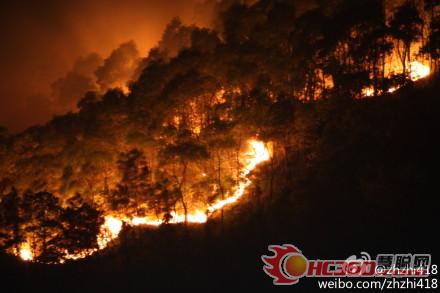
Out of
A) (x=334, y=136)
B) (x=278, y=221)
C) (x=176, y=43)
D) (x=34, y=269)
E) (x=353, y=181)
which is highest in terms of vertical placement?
(x=176, y=43)

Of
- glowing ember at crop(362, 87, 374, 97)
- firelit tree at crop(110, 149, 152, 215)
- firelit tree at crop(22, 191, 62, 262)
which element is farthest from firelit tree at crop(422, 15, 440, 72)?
firelit tree at crop(22, 191, 62, 262)

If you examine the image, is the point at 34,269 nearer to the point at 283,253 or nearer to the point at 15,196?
the point at 15,196

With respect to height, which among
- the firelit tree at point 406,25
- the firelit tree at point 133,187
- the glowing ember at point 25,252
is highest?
the firelit tree at point 406,25

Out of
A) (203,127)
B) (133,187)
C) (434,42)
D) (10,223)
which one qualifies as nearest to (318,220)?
(203,127)

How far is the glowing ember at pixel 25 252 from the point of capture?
23047mm

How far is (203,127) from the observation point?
24.9m

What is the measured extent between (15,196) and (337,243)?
14.8 meters

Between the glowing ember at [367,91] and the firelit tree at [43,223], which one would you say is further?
the glowing ember at [367,91]

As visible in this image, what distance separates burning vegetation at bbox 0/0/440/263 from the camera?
71.8ft

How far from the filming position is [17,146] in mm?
27844

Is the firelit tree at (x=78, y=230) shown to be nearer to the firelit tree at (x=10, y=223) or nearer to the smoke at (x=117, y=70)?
the firelit tree at (x=10, y=223)

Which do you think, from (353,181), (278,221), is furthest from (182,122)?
(353,181)

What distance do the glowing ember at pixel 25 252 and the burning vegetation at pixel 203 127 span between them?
2.9 inches

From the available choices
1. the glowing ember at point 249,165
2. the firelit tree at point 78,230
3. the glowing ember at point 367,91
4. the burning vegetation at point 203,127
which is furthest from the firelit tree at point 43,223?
the glowing ember at point 367,91
